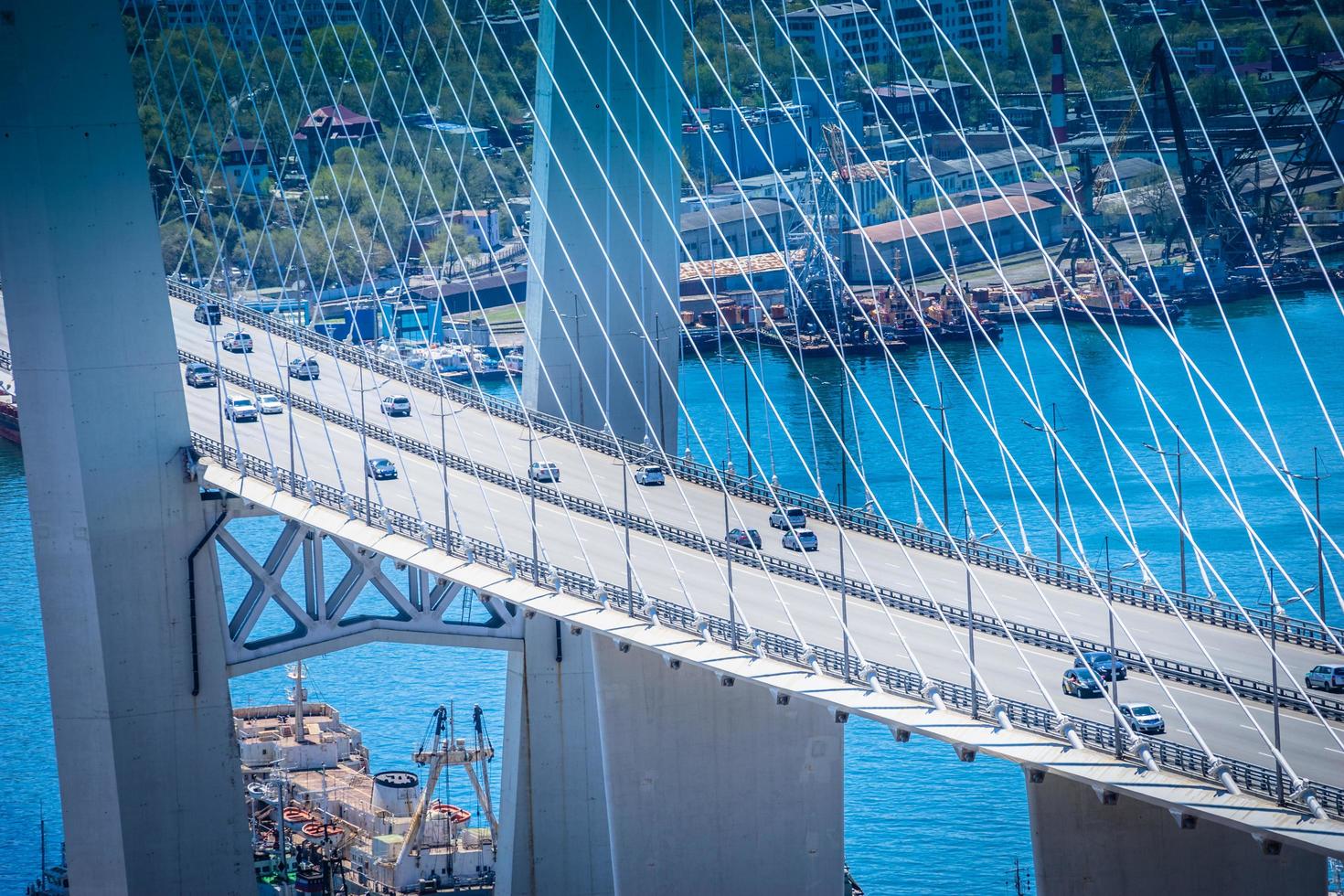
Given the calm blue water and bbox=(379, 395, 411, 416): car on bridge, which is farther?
bbox=(379, 395, 411, 416): car on bridge

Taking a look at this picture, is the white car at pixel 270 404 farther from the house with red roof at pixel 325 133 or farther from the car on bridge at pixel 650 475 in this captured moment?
the house with red roof at pixel 325 133

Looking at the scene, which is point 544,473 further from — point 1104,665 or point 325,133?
point 325,133

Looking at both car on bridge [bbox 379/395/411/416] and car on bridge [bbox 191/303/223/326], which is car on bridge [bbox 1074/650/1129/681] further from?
car on bridge [bbox 191/303/223/326]

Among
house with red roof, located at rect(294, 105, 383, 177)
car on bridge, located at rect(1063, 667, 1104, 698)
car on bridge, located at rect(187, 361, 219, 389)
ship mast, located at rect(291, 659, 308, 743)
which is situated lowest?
ship mast, located at rect(291, 659, 308, 743)

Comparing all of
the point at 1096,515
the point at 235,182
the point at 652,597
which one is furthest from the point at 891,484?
the point at 235,182

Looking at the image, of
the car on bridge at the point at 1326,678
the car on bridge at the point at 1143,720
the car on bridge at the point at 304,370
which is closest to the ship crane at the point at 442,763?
the car on bridge at the point at 304,370

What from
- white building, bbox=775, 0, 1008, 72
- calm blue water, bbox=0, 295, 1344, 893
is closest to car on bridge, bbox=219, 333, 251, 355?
calm blue water, bbox=0, 295, 1344, 893

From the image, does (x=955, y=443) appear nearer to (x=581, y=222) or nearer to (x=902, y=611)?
(x=581, y=222)

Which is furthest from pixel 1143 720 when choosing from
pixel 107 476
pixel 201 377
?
pixel 201 377
